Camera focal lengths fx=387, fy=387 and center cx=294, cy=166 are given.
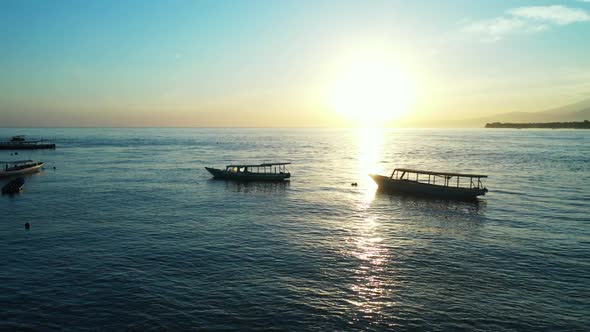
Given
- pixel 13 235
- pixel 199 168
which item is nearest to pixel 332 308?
pixel 13 235

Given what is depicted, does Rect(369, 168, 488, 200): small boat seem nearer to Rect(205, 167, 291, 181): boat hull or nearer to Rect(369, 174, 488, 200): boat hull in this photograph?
Rect(369, 174, 488, 200): boat hull

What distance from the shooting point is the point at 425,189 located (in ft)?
235

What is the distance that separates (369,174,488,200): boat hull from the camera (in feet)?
222

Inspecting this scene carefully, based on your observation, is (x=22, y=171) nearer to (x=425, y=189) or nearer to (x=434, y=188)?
(x=425, y=189)

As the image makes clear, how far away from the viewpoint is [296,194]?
73.1 metres

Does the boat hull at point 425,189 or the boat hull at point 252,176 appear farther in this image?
the boat hull at point 252,176

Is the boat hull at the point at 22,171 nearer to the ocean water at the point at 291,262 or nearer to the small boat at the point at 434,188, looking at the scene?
the ocean water at the point at 291,262

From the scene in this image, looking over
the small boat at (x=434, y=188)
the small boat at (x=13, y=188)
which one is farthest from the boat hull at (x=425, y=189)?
the small boat at (x=13, y=188)

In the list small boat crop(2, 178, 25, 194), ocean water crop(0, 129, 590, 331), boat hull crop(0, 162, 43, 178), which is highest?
boat hull crop(0, 162, 43, 178)

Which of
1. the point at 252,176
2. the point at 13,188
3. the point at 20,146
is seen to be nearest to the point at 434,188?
the point at 252,176

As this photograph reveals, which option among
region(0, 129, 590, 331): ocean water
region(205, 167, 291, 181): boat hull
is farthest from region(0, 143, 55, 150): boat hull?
region(205, 167, 291, 181): boat hull

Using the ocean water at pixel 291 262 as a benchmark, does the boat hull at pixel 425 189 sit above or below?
above

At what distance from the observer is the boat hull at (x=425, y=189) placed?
67688 mm

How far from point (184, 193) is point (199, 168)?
137ft
